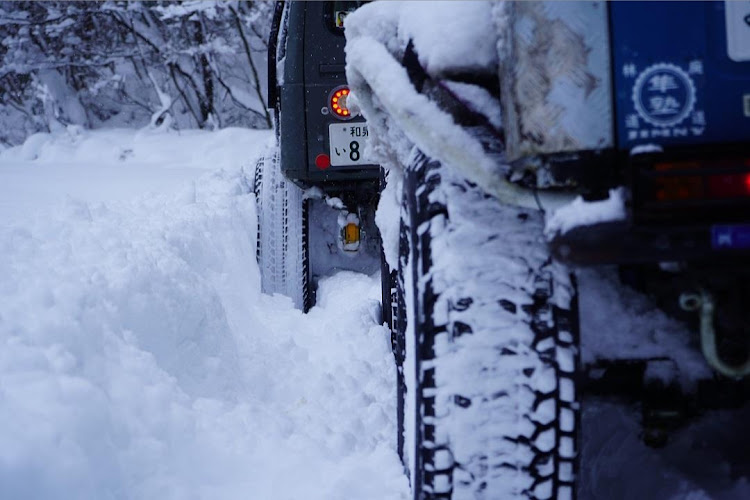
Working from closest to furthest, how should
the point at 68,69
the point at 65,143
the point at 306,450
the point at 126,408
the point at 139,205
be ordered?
the point at 126,408, the point at 306,450, the point at 139,205, the point at 65,143, the point at 68,69

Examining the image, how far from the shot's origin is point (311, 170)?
12.4 ft

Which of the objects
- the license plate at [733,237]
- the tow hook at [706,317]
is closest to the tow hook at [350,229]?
the tow hook at [706,317]

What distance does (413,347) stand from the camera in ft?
4.87

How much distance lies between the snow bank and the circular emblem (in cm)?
118

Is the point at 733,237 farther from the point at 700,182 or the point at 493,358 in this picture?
the point at 493,358

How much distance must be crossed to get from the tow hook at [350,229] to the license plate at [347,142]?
1.32 ft

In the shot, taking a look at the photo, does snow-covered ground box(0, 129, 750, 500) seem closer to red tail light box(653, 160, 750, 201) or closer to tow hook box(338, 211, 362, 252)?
red tail light box(653, 160, 750, 201)

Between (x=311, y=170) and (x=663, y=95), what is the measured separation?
275 centimetres

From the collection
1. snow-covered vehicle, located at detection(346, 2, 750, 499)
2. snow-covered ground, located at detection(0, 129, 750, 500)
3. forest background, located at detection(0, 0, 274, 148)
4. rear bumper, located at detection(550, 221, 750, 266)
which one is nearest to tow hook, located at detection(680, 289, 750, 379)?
snow-covered vehicle, located at detection(346, 2, 750, 499)

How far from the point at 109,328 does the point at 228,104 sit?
1252 centimetres

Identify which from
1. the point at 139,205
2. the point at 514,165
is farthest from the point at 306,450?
the point at 139,205

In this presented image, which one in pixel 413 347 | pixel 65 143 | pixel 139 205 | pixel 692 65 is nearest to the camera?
pixel 692 65

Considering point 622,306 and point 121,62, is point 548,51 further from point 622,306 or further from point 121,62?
point 121,62

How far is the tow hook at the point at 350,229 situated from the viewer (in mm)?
4059
